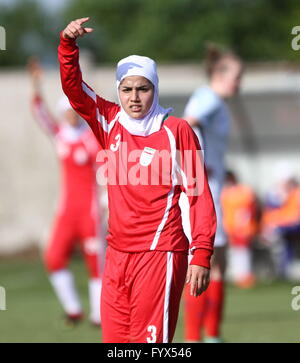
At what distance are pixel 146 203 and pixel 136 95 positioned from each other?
0.60 m

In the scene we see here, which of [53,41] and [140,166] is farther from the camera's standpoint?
[53,41]

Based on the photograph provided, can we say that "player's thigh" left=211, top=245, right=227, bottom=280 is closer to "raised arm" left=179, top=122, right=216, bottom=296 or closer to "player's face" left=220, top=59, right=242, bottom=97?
"player's face" left=220, top=59, right=242, bottom=97

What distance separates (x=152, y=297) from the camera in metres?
5.97

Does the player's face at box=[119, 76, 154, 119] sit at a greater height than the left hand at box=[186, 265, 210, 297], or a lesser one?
greater

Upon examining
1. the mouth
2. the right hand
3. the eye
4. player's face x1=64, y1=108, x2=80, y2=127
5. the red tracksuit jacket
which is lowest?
the red tracksuit jacket

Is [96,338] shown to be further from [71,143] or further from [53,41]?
[53,41]

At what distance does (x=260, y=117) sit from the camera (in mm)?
21938

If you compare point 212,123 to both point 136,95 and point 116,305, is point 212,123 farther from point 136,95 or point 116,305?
point 116,305

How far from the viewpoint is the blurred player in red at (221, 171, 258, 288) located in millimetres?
19609

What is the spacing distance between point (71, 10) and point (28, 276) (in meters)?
33.6

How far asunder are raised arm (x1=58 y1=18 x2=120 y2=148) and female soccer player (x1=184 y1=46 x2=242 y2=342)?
87.1 inches

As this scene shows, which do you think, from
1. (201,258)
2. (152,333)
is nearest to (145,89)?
(201,258)

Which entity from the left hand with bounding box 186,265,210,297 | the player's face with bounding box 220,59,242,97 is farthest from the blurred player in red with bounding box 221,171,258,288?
the left hand with bounding box 186,265,210,297
